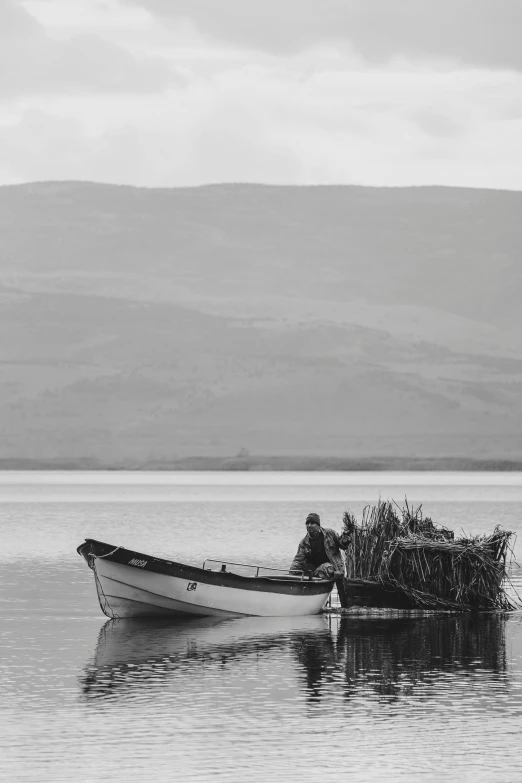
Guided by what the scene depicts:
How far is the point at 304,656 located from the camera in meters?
25.3

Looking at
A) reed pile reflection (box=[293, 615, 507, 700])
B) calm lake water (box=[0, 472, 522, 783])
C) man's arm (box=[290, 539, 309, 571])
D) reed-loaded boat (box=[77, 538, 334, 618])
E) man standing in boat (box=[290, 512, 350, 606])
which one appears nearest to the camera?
calm lake water (box=[0, 472, 522, 783])

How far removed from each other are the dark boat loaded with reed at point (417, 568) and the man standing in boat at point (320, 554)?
25.0 inches

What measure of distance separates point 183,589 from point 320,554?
327 cm

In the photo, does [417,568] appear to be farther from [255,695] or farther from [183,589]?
[255,695]

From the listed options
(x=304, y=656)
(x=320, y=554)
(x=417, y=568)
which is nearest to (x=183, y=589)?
(x=320, y=554)

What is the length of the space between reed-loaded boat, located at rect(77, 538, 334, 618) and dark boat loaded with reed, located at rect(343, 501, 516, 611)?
1609 mm

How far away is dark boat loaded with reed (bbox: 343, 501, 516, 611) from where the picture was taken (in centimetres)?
3228

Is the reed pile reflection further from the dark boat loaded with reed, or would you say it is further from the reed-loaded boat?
the reed-loaded boat

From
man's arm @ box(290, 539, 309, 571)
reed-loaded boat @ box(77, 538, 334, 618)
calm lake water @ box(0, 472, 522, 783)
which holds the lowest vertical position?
calm lake water @ box(0, 472, 522, 783)

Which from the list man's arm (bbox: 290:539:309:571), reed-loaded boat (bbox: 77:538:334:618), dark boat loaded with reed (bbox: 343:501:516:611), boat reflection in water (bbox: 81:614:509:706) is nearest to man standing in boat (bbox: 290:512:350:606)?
man's arm (bbox: 290:539:309:571)

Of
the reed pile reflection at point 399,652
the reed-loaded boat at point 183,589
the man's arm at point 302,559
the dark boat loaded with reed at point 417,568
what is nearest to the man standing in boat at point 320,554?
the man's arm at point 302,559

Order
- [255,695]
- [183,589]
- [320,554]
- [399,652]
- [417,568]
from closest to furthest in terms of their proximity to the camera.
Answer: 1. [255,695]
2. [399,652]
3. [183,589]
4. [320,554]
5. [417,568]

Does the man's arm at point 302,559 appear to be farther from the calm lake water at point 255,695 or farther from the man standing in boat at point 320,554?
the calm lake water at point 255,695

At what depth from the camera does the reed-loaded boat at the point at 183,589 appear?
2978 cm
